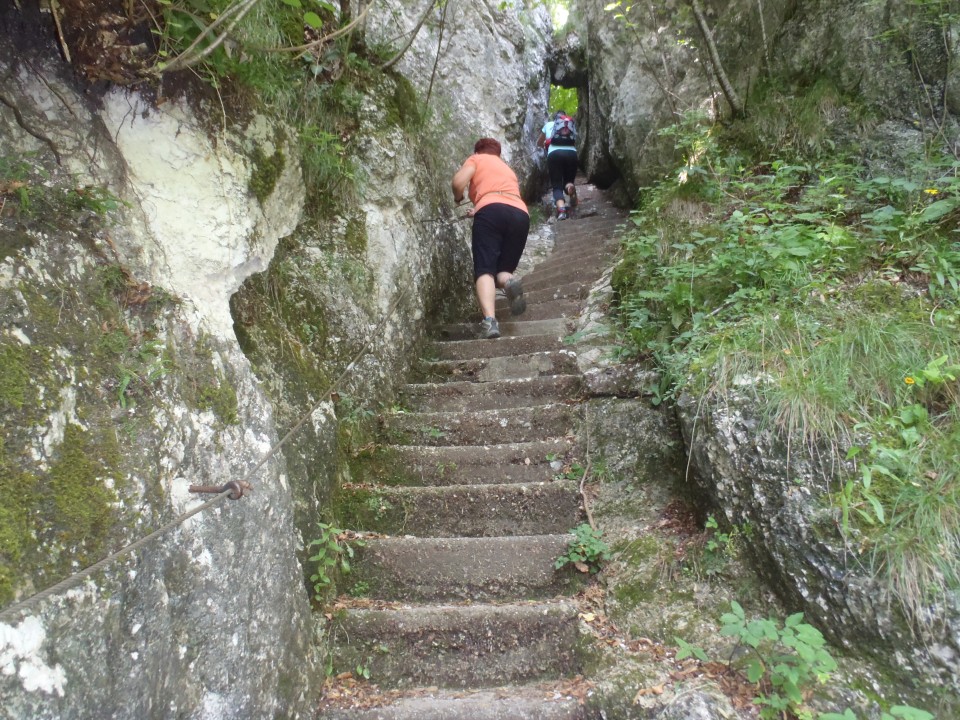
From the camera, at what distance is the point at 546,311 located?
533 cm

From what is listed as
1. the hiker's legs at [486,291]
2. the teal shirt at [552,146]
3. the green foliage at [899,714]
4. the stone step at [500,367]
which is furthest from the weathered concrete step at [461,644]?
the teal shirt at [552,146]

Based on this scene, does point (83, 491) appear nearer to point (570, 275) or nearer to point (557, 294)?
point (557, 294)

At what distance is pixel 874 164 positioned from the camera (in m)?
3.70

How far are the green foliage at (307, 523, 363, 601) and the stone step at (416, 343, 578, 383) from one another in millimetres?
1657

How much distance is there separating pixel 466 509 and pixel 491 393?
1028 millimetres

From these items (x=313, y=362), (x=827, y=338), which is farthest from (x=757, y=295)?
(x=313, y=362)

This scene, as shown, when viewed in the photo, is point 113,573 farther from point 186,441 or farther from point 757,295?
point 757,295

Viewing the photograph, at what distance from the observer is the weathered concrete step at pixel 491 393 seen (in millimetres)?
3947

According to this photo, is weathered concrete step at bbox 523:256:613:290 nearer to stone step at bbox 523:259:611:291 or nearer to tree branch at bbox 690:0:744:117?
stone step at bbox 523:259:611:291

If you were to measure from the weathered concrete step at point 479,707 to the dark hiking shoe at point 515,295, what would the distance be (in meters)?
3.13

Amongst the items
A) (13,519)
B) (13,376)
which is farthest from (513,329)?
(13,519)

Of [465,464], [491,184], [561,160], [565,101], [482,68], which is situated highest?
[565,101]

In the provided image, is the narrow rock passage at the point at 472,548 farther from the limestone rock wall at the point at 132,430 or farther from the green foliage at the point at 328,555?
the limestone rock wall at the point at 132,430

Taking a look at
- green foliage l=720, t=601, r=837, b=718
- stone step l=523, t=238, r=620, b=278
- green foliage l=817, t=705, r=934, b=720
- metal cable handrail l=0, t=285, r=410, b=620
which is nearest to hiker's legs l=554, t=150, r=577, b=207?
stone step l=523, t=238, r=620, b=278
